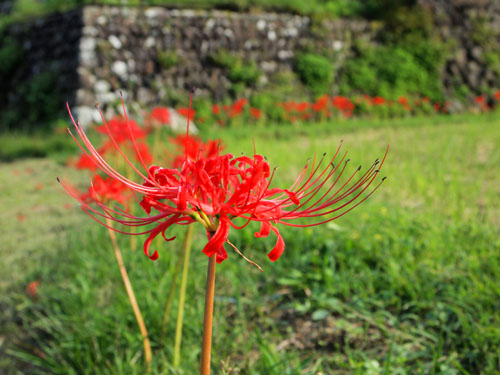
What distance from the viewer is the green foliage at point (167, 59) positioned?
30.0ft

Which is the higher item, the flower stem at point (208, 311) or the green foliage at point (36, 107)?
the flower stem at point (208, 311)

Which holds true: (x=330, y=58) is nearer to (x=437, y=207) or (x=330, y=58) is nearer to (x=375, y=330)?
(x=437, y=207)

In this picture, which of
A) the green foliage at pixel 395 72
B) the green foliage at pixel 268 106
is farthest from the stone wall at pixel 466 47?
the green foliage at pixel 268 106

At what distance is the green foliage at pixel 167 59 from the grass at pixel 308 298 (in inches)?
239

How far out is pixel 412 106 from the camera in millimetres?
10734

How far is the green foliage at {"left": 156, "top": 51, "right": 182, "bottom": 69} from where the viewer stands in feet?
30.0

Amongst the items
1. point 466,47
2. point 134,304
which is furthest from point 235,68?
point 134,304

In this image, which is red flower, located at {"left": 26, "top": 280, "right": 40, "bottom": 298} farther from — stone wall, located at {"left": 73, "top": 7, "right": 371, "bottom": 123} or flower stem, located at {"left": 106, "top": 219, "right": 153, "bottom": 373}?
stone wall, located at {"left": 73, "top": 7, "right": 371, "bottom": 123}

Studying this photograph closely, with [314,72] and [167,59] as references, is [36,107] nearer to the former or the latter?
[167,59]

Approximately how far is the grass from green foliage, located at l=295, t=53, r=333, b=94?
6995 millimetres

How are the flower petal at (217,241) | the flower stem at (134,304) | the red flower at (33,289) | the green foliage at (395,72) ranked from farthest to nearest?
the green foliage at (395,72) < the red flower at (33,289) < the flower stem at (134,304) < the flower petal at (217,241)

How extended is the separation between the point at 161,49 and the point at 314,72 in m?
3.35

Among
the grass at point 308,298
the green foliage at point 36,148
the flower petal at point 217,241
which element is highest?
the flower petal at point 217,241

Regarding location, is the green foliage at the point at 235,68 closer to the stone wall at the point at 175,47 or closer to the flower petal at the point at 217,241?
the stone wall at the point at 175,47
